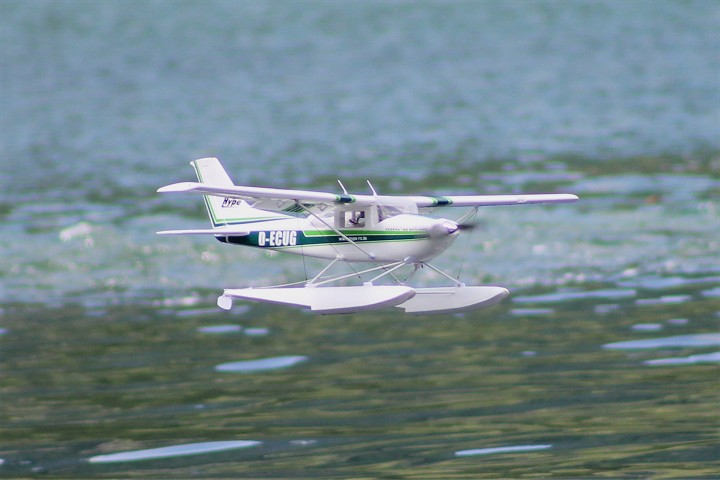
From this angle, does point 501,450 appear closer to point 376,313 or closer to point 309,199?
point 309,199

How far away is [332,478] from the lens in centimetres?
2228

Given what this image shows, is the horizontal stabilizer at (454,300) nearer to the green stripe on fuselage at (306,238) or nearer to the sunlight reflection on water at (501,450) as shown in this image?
the green stripe on fuselage at (306,238)

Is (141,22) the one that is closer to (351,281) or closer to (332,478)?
(351,281)

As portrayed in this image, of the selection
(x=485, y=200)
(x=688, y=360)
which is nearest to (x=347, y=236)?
(x=485, y=200)

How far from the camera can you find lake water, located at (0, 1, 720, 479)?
81.3ft

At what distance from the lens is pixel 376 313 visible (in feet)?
120

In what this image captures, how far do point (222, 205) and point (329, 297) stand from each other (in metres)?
2.74

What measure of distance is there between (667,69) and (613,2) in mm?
31780

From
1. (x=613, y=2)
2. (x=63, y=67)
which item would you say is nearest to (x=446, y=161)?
(x=63, y=67)

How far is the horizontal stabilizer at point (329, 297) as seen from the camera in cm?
1788

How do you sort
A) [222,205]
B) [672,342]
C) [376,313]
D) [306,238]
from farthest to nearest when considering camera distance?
[376,313], [672,342], [222,205], [306,238]

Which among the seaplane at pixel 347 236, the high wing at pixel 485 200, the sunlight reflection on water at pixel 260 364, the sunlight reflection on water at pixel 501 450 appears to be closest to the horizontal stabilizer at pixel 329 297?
the seaplane at pixel 347 236

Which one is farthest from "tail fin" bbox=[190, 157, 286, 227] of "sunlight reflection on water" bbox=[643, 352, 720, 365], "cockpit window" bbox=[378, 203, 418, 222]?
"sunlight reflection on water" bbox=[643, 352, 720, 365]

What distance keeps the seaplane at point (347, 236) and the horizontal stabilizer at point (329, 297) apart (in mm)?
13
